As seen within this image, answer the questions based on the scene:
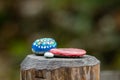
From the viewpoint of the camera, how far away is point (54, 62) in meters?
1.70

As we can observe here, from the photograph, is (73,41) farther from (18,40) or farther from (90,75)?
(90,75)

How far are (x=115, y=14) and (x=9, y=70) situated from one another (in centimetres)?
109

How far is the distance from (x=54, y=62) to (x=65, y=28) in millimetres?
2865

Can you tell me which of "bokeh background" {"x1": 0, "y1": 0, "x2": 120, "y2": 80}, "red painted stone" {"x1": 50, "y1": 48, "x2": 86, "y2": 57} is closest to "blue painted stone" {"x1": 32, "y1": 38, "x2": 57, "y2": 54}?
"red painted stone" {"x1": 50, "y1": 48, "x2": 86, "y2": 57}

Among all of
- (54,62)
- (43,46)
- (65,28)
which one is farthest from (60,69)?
(65,28)

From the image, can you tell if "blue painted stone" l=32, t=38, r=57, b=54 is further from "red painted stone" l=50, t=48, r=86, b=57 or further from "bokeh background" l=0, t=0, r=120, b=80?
"bokeh background" l=0, t=0, r=120, b=80

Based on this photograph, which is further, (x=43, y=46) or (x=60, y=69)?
(x=43, y=46)

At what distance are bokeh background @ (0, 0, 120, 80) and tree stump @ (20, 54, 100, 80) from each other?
248 cm

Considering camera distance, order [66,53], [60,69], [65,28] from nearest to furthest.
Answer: [60,69], [66,53], [65,28]

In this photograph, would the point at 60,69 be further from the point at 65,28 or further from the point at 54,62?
the point at 65,28

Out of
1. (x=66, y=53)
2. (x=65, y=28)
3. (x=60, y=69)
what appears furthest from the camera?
(x=65, y=28)

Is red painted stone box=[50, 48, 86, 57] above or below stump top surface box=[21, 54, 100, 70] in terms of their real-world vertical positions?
above

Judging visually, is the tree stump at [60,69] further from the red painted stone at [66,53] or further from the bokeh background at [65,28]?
the bokeh background at [65,28]

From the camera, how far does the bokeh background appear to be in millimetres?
4406
